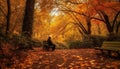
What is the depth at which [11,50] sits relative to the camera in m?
11.9

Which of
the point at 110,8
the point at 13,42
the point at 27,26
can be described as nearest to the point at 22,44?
the point at 13,42

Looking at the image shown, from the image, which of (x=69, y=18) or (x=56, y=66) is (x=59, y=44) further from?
(x=56, y=66)

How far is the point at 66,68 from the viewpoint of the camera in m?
9.31

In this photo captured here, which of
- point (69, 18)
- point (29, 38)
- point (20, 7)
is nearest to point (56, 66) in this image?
point (29, 38)

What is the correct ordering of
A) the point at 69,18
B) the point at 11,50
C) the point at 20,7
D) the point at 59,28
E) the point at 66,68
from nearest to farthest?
the point at 66,68 < the point at 11,50 < the point at 20,7 < the point at 69,18 < the point at 59,28

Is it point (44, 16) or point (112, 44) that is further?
point (44, 16)

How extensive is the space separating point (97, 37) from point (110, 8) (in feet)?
12.6

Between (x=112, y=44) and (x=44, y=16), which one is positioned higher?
(x=44, y=16)

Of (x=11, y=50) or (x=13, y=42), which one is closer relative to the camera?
(x=11, y=50)

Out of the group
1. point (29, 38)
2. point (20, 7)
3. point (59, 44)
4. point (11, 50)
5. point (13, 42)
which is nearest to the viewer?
point (11, 50)

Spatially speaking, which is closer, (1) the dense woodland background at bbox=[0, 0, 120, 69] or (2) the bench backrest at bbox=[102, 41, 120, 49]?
(2) the bench backrest at bbox=[102, 41, 120, 49]

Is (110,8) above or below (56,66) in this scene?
above

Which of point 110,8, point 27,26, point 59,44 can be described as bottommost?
point 59,44

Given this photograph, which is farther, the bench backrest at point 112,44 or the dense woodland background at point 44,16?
the dense woodland background at point 44,16
